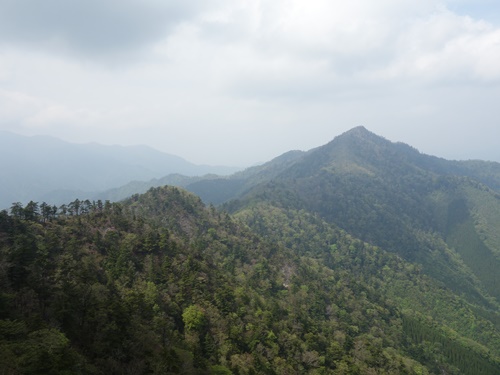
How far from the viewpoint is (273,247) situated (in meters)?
158

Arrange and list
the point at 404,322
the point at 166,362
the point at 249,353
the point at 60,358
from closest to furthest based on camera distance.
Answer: the point at 60,358 → the point at 166,362 → the point at 249,353 → the point at 404,322

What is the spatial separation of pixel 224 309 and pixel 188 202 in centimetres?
10524

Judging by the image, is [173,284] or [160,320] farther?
[173,284]

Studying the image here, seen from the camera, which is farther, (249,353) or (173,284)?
(173,284)

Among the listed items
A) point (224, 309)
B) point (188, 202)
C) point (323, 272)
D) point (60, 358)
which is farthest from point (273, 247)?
point (60, 358)

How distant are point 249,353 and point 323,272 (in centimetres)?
10436

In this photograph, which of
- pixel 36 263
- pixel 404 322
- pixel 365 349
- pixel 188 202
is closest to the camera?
pixel 36 263

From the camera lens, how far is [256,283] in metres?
124

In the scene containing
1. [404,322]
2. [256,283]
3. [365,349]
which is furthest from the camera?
[404,322]

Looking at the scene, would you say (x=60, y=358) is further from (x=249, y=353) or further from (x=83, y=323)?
(x=249, y=353)

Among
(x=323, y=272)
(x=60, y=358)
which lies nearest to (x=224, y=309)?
(x=60, y=358)

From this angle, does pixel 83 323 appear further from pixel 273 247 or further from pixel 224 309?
pixel 273 247

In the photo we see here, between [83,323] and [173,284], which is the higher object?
[83,323]

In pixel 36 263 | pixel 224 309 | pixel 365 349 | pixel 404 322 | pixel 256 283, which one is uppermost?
pixel 36 263
